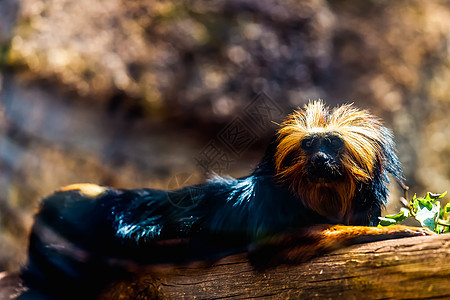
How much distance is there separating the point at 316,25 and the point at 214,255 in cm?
396

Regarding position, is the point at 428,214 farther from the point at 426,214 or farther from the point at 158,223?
the point at 158,223

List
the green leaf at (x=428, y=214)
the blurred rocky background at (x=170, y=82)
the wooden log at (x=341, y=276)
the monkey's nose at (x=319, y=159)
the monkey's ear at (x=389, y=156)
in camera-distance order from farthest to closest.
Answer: the blurred rocky background at (x=170, y=82) < the monkey's ear at (x=389, y=156) < the green leaf at (x=428, y=214) < the monkey's nose at (x=319, y=159) < the wooden log at (x=341, y=276)

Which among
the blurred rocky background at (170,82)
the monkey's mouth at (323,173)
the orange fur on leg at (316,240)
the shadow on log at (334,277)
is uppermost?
the blurred rocky background at (170,82)

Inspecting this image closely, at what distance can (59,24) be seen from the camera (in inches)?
201

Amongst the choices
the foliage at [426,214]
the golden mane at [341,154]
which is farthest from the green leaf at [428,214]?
the golden mane at [341,154]

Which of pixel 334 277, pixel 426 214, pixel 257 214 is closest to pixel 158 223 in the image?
pixel 257 214

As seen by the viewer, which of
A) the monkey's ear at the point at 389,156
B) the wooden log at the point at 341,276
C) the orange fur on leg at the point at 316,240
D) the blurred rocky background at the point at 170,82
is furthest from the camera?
the blurred rocky background at the point at 170,82

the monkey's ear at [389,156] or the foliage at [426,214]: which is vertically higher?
the monkey's ear at [389,156]

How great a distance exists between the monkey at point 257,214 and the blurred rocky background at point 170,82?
2206 millimetres

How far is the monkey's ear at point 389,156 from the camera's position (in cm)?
230

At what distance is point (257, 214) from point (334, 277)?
1.55ft

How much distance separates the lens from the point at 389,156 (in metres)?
2.32

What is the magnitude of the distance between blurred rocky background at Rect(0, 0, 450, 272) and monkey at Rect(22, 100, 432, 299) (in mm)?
2206

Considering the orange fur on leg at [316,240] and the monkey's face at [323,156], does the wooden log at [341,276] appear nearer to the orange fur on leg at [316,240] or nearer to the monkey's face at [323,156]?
the orange fur on leg at [316,240]
